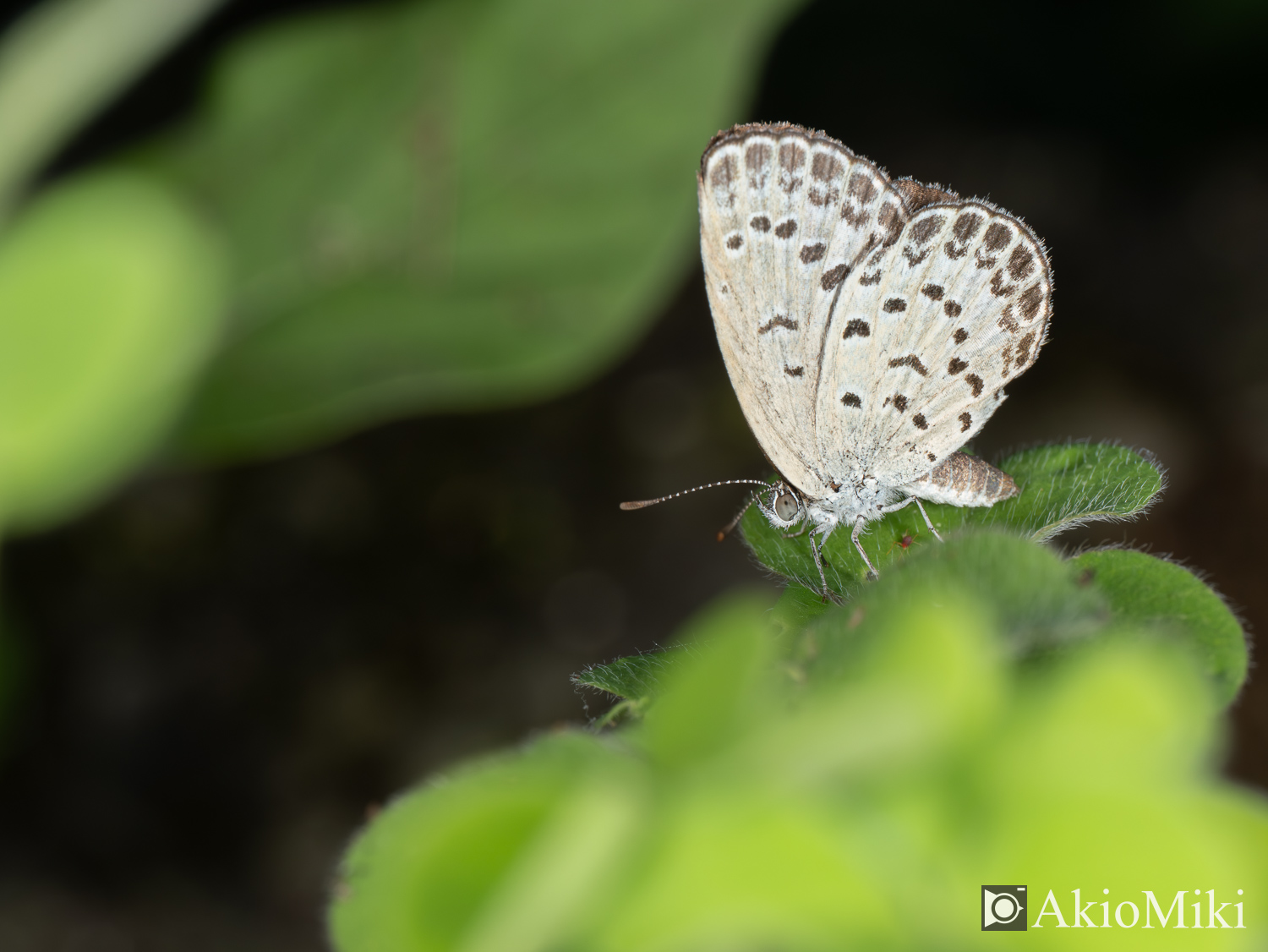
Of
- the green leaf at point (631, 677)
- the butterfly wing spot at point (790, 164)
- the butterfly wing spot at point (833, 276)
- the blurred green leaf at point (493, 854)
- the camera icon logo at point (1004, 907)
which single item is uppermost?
the butterfly wing spot at point (790, 164)

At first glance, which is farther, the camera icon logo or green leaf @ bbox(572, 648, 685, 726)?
green leaf @ bbox(572, 648, 685, 726)

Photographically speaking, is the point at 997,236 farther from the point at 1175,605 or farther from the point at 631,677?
the point at 631,677

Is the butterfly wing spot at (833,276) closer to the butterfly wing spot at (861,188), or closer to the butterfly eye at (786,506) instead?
the butterfly wing spot at (861,188)

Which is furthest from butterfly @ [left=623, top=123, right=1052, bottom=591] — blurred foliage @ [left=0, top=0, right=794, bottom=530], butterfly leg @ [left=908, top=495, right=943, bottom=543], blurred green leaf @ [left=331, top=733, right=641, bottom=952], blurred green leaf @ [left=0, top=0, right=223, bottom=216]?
blurred green leaf @ [left=331, top=733, right=641, bottom=952]

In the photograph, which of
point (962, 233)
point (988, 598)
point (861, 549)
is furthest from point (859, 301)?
point (988, 598)

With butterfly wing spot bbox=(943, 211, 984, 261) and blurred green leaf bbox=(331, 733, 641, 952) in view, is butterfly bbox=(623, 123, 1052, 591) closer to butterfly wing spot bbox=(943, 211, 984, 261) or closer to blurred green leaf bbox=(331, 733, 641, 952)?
butterfly wing spot bbox=(943, 211, 984, 261)

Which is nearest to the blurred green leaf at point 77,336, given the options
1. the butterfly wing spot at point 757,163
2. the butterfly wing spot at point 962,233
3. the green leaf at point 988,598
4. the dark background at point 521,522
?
the green leaf at point 988,598

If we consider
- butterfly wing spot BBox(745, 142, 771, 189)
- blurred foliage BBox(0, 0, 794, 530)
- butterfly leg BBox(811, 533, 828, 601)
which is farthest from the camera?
blurred foliage BBox(0, 0, 794, 530)
